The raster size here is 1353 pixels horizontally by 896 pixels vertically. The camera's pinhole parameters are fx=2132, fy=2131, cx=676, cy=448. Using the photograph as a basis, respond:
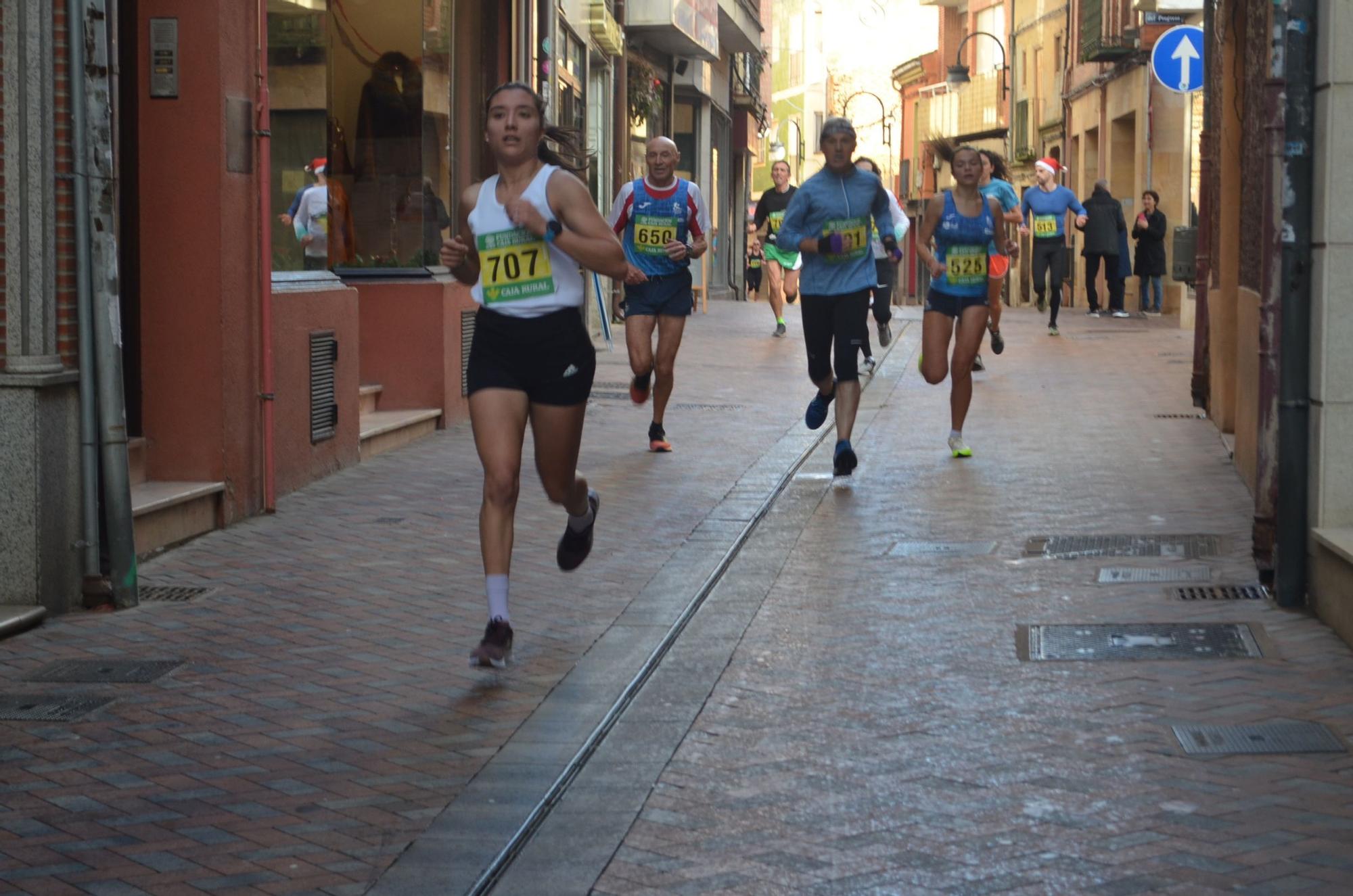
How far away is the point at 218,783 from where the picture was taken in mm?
5316

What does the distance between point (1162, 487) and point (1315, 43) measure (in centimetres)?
388

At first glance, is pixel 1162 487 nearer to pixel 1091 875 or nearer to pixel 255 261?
pixel 255 261

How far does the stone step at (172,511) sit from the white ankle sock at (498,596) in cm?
239

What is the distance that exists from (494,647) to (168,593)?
2.05 m

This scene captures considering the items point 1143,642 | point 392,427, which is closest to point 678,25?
point 392,427

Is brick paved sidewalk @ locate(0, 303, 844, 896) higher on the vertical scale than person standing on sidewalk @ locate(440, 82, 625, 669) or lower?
lower

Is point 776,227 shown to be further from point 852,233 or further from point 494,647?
point 494,647

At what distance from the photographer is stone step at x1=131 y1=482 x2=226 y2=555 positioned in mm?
8801

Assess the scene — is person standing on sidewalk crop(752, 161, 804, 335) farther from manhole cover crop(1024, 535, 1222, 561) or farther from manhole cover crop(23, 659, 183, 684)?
manhole cover crop(23, 659, 183, 684)

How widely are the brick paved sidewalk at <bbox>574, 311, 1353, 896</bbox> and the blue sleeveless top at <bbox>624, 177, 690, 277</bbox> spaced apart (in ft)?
8.40

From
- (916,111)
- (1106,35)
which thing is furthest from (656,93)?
(916,111)

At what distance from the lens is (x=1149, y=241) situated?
30797mm

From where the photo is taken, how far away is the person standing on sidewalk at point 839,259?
1143cm

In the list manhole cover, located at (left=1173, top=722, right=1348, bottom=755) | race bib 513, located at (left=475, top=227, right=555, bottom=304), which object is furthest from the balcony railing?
manhole cover, located at (left=1173, top=722, right=1348, bottom=755)
